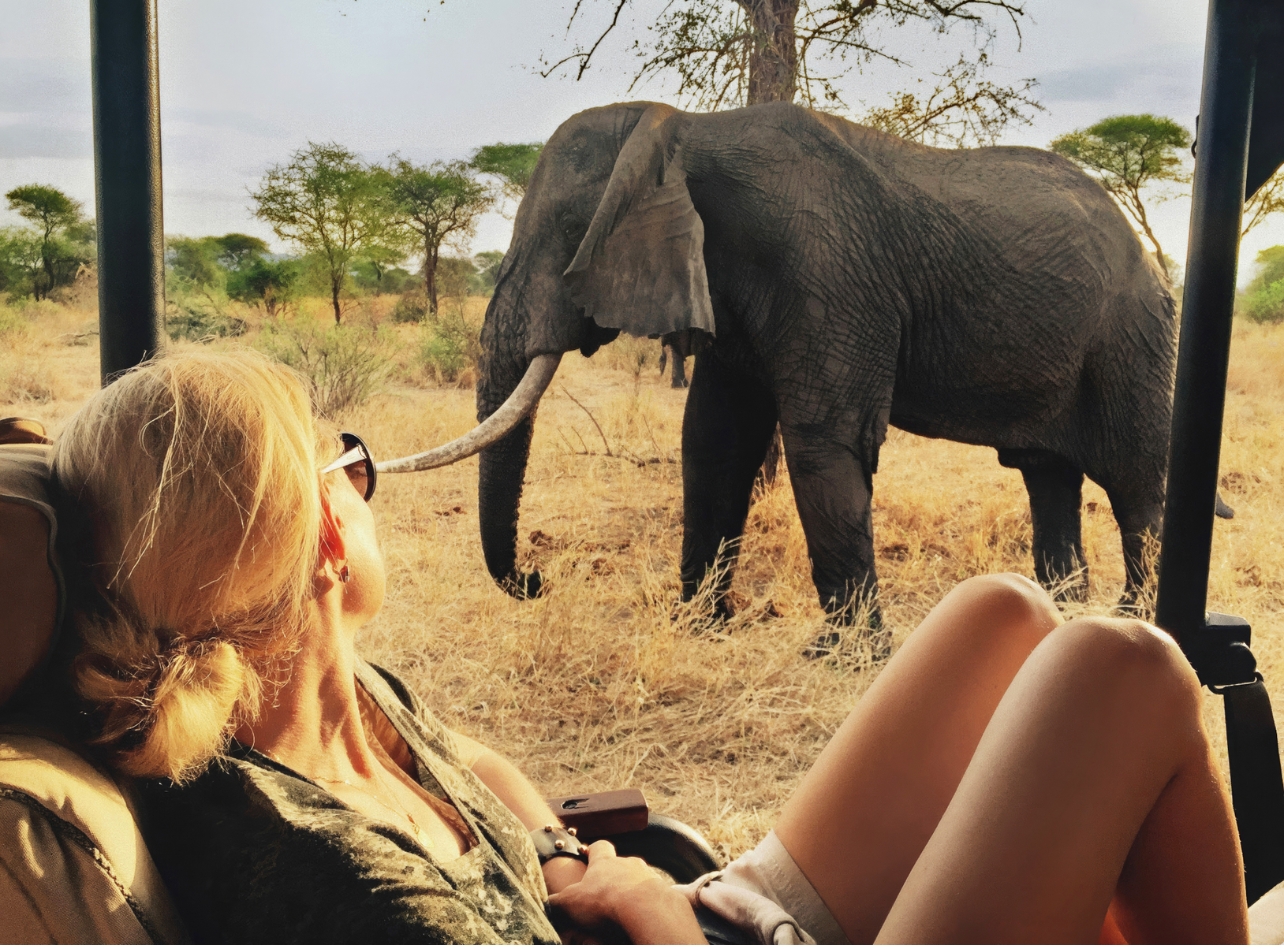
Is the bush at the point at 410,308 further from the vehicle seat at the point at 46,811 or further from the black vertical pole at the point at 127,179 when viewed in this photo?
the vehicle seat at the point at 46,811

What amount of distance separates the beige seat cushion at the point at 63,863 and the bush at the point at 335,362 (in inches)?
173

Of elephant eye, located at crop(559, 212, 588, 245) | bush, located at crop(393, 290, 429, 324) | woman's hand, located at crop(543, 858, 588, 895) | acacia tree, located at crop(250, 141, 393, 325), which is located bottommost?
woman's hand, located at crop(543, 858, 588, 895)

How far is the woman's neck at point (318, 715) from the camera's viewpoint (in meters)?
0.80

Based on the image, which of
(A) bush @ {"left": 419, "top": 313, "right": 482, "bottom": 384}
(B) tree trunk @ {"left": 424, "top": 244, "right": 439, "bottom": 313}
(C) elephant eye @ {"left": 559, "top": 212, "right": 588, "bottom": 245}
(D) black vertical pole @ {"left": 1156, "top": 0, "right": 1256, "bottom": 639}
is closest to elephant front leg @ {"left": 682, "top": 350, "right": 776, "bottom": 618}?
(C) elephant eye @ {"left": 559, "top": 212, "right": 588, "bottom": 245}

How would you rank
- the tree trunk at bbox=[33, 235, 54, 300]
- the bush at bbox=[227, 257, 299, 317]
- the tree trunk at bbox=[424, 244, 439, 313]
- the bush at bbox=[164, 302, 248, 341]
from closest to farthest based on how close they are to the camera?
the tree trunk at bbox=[33, 235, 54, 300] < the bush at bbox=[164, 302, 248, 341] < the bush at bbox=[227, 257, 299, 317] < the tree trunk at bbox=[424, 244, 439, 313]

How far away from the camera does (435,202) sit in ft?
31.4

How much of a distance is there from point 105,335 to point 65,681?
1.84 feet

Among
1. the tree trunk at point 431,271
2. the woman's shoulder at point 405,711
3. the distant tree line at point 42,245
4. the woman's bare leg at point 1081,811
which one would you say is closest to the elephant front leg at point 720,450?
the woman's shoulder at point 405,711

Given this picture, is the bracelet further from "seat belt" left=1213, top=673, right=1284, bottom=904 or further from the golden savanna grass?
the golden savanna grass

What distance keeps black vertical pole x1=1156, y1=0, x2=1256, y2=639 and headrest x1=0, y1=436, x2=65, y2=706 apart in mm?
1062

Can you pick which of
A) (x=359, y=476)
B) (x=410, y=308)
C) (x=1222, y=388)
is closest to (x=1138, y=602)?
(x=1222, y=388)

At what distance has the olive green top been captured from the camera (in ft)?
2.13

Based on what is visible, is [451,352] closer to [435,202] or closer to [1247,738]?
[435,202]

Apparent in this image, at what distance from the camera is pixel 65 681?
2.18 feet
